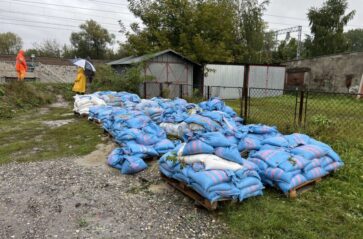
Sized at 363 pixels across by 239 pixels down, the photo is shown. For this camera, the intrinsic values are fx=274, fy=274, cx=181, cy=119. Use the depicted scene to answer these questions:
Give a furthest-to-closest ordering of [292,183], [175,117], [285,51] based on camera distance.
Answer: [285,51] → [175,117] → [292,183]

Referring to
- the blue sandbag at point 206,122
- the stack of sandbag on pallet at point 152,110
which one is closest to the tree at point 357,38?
the stack of sandbag on pallet at point 152,110

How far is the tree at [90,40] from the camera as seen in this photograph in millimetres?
39909

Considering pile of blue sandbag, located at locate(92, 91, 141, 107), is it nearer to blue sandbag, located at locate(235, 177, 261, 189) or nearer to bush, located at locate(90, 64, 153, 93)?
bush, located at locate(90, 64, 153, 93)

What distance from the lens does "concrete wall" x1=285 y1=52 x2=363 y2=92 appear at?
1493cm

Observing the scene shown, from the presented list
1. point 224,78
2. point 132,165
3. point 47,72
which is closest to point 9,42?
point 47,72

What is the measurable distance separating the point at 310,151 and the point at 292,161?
1.38 ft

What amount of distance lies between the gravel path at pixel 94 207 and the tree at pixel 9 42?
4949 centimetres

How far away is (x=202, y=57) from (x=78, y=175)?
13.3 meters

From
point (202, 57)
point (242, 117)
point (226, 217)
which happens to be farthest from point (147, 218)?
point (202, 57)

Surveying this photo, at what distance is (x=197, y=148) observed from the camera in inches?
125

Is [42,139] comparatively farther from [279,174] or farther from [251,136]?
[279,174]

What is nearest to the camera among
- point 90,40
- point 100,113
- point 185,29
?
point 100,113

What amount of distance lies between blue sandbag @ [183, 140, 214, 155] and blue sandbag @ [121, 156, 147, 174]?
3.10 ft

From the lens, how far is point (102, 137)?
5.97 metres
